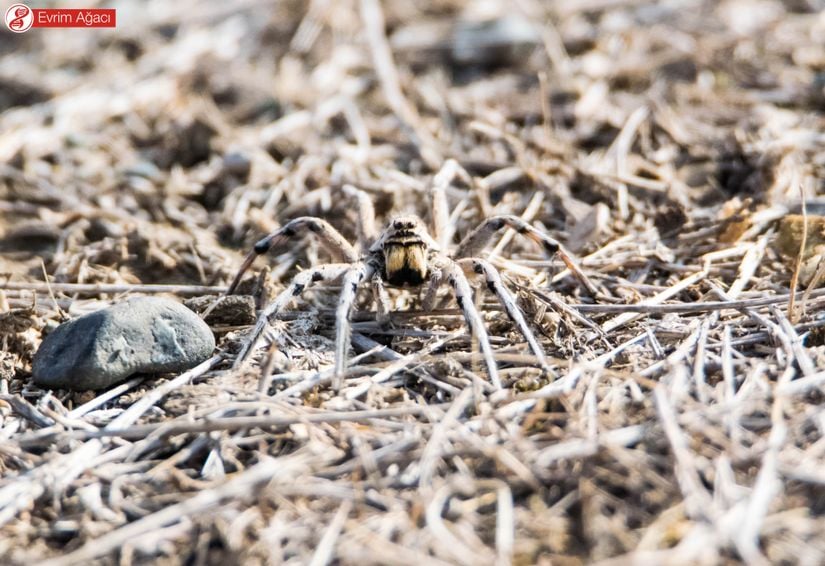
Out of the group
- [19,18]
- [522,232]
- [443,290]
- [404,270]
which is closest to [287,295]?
[404,270]

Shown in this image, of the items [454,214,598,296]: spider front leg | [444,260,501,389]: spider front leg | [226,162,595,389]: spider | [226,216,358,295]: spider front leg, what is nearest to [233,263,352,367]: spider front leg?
[226,162,595,389]: spider

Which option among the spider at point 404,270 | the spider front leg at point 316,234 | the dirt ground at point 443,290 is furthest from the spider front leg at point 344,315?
the spider front leg at point 316,234

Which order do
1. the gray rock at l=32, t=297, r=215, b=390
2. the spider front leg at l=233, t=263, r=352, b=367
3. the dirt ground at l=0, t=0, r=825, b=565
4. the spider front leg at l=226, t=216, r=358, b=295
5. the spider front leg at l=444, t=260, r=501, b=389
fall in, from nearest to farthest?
the dirt ground at l=0, t=0, r=825, b=565
the spider front leg at l=444, t=260, r=501, b=389
the gray rock at l=32, t=297, r=215, b=390
the spider front leg at l=233, t=263, r=352, b=367
the spider front leg at l=226, t=216, r=358, b=295

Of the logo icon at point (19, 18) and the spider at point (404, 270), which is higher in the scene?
the logo icon at point (19, 18)

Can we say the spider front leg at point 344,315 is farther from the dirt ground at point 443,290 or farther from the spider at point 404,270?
the dirt ground at point 443,290

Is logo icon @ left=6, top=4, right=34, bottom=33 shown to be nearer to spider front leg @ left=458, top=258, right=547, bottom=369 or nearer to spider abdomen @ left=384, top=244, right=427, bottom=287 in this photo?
spider abdomen @ left=384, top=244, right=427, bottom=287
